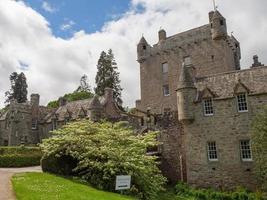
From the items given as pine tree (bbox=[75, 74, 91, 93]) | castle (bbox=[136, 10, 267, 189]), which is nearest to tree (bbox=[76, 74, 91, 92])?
pine tree (bbox=[75, 74, 91, 93])

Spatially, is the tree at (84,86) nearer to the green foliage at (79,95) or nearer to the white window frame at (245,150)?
the green foliage at (79,95)

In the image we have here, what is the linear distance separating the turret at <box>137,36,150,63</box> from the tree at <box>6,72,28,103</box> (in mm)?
36484

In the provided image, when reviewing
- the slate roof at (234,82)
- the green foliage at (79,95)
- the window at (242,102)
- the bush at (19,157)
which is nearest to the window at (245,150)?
the window at (242,102)

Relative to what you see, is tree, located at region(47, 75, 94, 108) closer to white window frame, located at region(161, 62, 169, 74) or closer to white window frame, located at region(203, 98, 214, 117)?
white window frame, located at region(161, 62, 169, 74)

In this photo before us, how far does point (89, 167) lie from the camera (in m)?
21.6

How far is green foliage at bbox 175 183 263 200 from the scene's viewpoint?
24164mm

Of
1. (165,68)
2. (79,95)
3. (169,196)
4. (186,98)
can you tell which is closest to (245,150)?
(186,98)

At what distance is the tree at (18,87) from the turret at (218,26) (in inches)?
1913

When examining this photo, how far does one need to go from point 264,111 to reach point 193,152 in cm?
704

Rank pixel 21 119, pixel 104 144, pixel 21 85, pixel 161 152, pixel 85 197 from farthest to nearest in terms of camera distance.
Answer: pixel 21 85 → pixel 21 119 → pixel 161 152 → pixel 104 144 → pixel 85 197

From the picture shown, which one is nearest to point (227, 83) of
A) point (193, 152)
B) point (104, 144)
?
point (193, 152)

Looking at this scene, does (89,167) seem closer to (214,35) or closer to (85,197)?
(85,197)

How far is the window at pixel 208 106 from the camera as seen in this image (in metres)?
28.1

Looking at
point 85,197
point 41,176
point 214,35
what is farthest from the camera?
point 214,35
